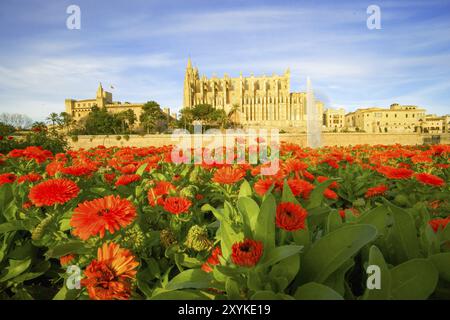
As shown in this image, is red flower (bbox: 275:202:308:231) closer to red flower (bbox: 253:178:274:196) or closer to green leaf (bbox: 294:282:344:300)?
green leaf (bbox: 294:282:344:300)

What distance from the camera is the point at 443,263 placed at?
1.01 meters

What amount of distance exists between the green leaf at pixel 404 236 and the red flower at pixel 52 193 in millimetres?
1691

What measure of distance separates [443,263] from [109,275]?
1.19 meters

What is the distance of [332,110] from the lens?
127500 mm

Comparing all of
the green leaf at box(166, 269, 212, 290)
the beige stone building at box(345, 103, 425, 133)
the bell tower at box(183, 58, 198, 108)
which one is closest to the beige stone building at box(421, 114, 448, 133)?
the beige stone building at box(345, 103, 425, 133)

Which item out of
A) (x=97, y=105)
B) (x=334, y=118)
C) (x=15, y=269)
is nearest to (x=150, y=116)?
(x=97, y=105)

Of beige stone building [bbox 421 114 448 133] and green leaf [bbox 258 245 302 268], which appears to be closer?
green leaf [bbox 258 245 302 268]

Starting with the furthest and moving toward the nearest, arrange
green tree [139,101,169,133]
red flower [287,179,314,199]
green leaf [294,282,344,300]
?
green tree [139,101,169,133] → red flower [287,179,314,199] → green leaf [294,282,344,300]

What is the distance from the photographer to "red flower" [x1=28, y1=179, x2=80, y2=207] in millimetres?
1643

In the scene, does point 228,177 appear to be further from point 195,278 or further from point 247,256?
point 247,256

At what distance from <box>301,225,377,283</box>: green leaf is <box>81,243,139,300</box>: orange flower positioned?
0.65m
